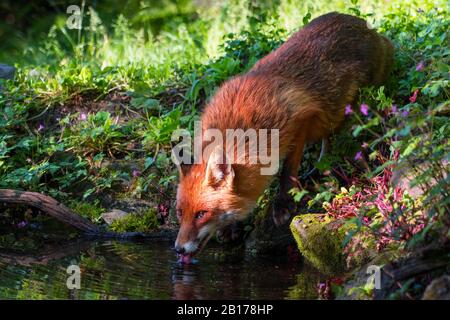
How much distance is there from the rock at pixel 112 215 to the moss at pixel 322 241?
6.89 ft

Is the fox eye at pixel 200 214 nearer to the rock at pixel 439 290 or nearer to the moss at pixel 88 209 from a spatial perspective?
the moss at pixel 88 209

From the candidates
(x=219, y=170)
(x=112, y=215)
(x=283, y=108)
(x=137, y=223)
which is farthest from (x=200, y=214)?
(x=112, y=215)

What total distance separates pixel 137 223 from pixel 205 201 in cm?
145

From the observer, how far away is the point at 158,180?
7.98 m

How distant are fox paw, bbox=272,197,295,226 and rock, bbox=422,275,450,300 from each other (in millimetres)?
2682

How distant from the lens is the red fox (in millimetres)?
6484

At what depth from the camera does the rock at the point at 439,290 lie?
14.2ft

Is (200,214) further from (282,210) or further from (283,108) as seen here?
(283,108)

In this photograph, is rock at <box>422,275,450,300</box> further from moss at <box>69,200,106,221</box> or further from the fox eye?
moss at <box>69,200,106,221</box>

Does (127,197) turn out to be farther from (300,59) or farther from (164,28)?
(164,28)

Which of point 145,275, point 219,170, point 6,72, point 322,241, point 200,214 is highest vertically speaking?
point 6,72

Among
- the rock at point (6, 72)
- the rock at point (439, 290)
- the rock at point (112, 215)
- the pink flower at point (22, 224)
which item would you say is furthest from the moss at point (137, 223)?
the rock at point (439, 290)

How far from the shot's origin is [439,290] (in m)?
4.34
